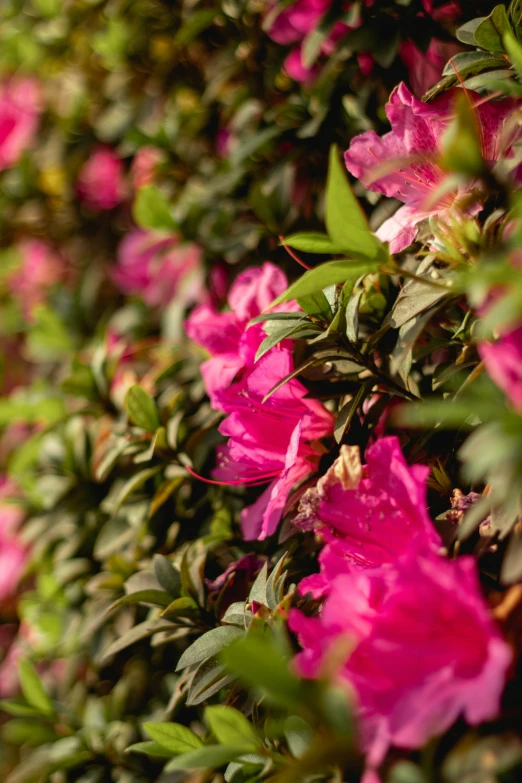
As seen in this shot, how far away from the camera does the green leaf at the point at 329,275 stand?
2.09 feet

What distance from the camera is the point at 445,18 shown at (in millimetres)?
1120

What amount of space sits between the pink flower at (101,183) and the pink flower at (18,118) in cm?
17

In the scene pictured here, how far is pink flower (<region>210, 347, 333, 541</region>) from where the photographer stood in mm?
812

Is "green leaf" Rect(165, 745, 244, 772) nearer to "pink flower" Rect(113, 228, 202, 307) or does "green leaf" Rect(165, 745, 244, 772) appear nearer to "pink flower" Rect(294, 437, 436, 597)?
"pink flower" Rect(294, 437, 436, 597)

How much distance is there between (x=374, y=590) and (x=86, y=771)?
2.35 ft

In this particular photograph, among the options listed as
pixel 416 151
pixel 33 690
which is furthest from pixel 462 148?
pixel 33 690

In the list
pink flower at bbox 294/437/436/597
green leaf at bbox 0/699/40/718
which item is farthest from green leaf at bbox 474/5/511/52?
green leaf at bbox 0/699/40/718

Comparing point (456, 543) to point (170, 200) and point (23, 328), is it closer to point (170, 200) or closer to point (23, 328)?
point (170, 200)

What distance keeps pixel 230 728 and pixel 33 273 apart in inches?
64.8

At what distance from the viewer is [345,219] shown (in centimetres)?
61

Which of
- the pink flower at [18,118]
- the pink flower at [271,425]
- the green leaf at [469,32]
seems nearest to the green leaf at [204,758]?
the pink flower at [271,425]

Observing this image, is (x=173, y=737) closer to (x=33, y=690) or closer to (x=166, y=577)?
(x=166, y=577)

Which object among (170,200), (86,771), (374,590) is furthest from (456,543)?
(170,200)

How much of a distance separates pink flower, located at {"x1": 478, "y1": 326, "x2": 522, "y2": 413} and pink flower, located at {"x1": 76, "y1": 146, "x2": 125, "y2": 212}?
4.90 ft
